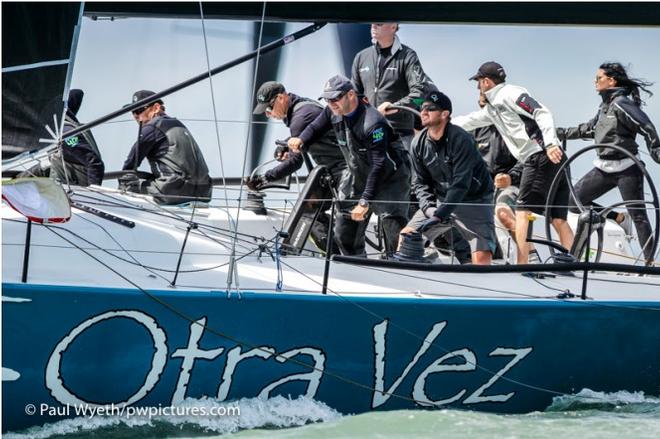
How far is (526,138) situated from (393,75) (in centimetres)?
83

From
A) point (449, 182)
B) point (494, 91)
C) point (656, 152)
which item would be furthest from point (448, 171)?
point (656, 152)

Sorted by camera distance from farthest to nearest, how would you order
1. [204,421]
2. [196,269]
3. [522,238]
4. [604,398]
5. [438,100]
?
[522,238] < [604,398] < [438,100] < [196,269] < [204,421]

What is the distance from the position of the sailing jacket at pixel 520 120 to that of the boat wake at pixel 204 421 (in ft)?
6.01

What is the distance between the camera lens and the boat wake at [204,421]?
4801mm

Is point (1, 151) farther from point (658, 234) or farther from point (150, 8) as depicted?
point (658, 234)

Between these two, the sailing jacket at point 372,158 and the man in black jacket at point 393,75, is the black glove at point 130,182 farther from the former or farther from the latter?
the man in black jacket at point 393,75

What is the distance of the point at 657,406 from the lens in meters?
5.59

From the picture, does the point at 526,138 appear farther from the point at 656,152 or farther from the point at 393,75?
the point at 393,75

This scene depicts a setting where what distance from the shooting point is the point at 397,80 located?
21.5 feet

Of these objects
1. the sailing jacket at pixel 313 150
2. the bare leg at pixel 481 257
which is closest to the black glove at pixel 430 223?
the bare leg at pixel 481 257

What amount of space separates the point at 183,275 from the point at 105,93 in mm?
3319

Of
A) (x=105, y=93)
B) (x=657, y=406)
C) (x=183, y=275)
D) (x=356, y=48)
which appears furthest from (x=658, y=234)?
(x=105, y=93)

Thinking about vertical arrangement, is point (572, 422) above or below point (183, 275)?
below

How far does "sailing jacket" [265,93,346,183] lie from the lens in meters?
5.98
